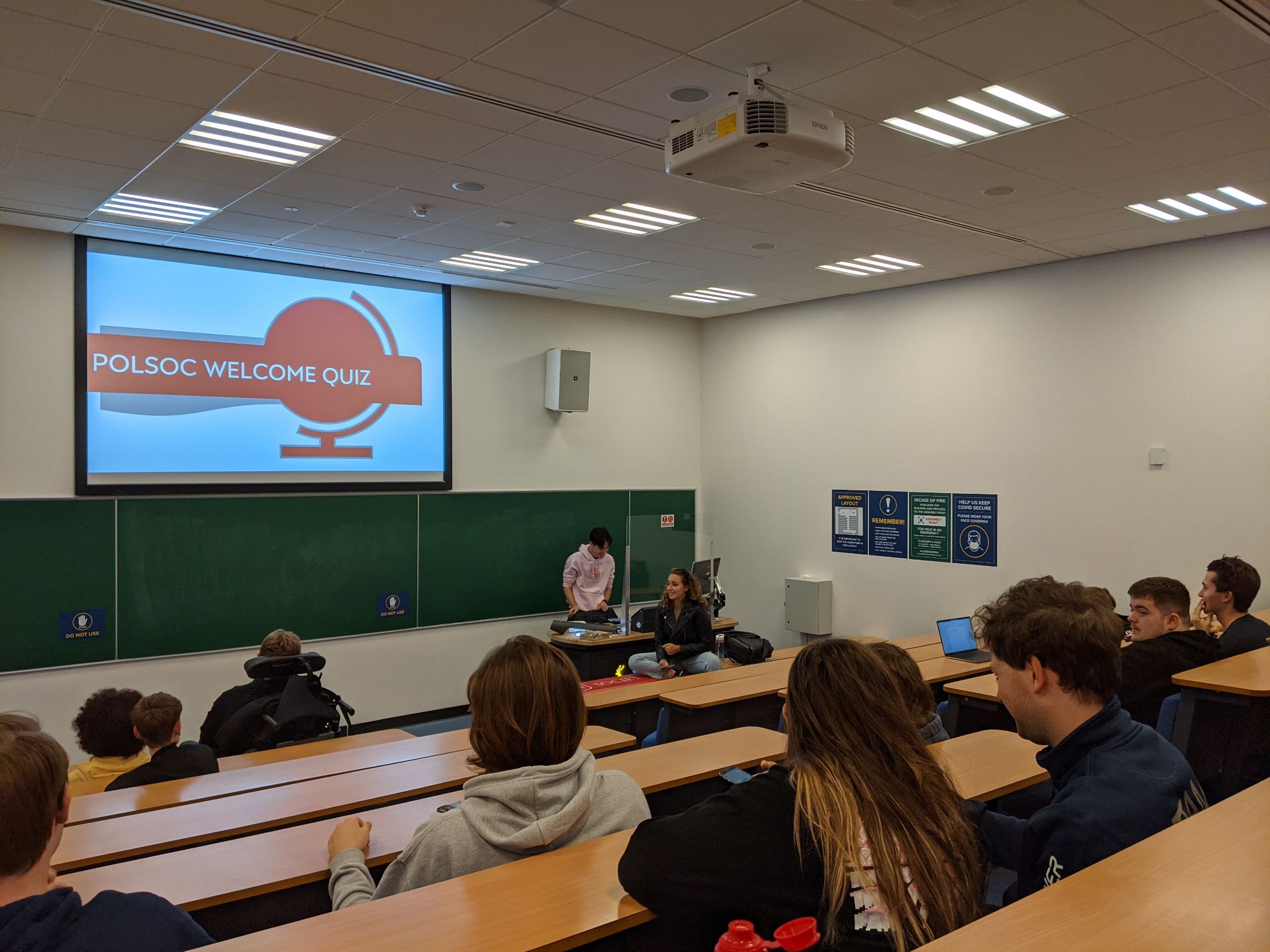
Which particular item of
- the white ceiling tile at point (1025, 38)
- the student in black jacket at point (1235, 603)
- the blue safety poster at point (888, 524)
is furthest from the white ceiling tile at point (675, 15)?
the blue safety poster at point (888, 524)

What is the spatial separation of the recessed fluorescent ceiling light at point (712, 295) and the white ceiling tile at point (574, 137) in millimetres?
3405

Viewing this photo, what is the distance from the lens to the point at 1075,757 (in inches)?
73.5

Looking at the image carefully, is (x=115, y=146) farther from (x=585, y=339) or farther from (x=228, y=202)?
(x=585, y=339)

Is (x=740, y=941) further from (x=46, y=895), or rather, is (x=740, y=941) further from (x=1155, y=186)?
(x=1155, y=186)

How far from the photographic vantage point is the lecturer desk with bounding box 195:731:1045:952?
5.05 ft

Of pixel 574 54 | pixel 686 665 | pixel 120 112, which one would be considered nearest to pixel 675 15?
pixel 574 54

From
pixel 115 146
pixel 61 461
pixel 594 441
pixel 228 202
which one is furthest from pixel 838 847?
pixel 594 441

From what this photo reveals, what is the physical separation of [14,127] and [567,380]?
15.2 ft

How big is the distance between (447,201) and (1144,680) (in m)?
4.15

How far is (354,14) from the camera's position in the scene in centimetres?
290

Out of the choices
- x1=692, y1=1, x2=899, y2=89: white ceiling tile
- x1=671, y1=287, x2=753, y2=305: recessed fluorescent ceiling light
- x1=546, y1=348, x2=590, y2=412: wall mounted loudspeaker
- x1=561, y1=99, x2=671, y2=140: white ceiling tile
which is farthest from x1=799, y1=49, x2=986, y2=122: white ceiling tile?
x1=546, y1=348, x2=590, y2=412: wall mounted loudspeaker

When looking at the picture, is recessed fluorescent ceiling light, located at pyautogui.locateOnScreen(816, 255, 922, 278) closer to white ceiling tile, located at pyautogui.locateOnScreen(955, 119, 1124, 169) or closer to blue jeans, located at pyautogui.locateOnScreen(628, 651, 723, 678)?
white ceiling tile, located at pyautogui.locateOnScreen(955, 119, 1124, 169)

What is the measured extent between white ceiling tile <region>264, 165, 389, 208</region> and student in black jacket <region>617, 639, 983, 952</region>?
396 cm

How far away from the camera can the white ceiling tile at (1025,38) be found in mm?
2852
